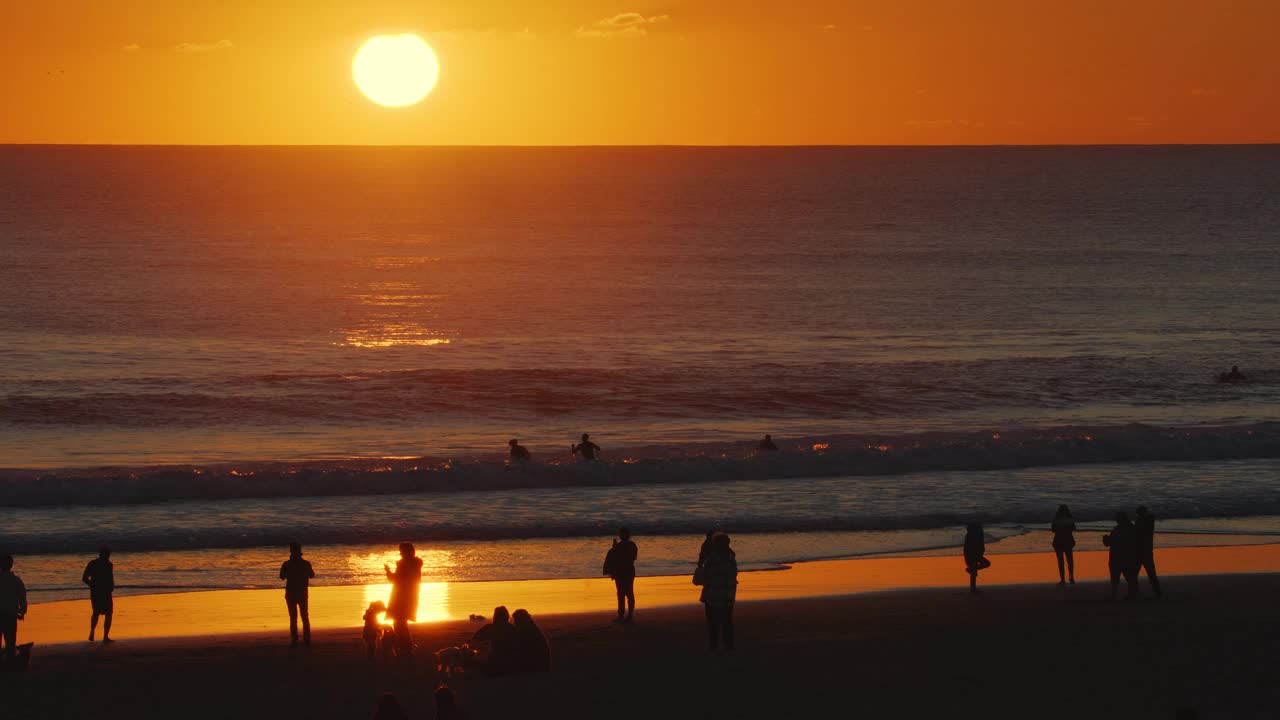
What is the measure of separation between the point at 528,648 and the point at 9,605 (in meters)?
5.25

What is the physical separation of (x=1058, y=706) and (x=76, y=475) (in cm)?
2392

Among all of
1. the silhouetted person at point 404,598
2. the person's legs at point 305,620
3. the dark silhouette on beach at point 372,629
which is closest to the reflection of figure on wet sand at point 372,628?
the dark silhouette on beach at point 372,629

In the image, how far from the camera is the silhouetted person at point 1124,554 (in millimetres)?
17288

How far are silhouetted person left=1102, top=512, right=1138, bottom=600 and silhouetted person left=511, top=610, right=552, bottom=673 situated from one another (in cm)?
723

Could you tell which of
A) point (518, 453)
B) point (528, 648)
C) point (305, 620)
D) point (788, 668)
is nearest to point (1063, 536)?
point (788, 668)

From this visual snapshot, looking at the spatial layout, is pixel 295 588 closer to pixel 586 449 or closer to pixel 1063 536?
pixel 1063 536

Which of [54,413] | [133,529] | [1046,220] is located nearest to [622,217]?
[1046,220]

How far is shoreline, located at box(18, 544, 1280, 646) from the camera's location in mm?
17547

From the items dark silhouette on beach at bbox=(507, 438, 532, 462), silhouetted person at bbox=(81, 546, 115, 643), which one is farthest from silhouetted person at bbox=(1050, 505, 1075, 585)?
dark silhouette on beach at bbox=(507, 438, 532, 462)

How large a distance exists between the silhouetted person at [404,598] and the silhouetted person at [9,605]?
12.0ft

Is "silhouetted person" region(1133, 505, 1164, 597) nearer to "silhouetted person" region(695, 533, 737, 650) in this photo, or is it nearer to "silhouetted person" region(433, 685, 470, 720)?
"silhouetted person" region(695, 533, 737, 650)

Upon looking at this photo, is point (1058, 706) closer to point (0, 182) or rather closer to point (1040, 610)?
point (1040, 610)

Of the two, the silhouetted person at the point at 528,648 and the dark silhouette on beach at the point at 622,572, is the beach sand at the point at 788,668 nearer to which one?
the silhouetted person at the point at 528,648

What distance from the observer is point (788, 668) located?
47.0ft
